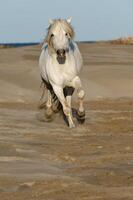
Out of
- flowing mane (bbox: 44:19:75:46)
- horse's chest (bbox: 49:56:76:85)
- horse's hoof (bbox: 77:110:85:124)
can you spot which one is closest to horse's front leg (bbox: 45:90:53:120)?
horse's hoof (bbox: 77:110:85:124)

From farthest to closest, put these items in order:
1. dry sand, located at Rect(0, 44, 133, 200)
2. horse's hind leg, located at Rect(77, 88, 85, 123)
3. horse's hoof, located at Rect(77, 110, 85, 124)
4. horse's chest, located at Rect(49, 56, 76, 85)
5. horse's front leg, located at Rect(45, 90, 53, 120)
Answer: horse's front leg, located at Rect(45, 90, 53, 120) → horse's hoof, located at Rect(77, 110, 85, 124) → horse's hind leg, located at Rect(77, 88, 85, 123) → horse's chest, located at Rect(49, 56, 76, 85) → dry sand, located at Rect(0, 44, 133, 200)

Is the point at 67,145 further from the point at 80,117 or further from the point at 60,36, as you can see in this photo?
the point at 80,117

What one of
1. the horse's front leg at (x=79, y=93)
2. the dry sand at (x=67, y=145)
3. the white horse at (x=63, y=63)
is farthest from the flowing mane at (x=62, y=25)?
the dry sand at (x=67, y=145)

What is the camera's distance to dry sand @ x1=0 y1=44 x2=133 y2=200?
7.68 meters

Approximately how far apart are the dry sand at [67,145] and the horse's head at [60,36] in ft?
4.81

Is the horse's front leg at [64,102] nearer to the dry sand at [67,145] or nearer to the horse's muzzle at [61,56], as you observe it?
the dry sand at [67,145]

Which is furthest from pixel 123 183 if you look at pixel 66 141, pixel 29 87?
pixel 29 87

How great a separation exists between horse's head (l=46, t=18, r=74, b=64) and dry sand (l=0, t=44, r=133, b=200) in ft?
4.81

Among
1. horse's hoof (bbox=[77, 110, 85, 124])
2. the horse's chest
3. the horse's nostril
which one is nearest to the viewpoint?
the horse's nostril

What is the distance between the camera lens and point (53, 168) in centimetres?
916

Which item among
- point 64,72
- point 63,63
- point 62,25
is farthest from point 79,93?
point 62,25

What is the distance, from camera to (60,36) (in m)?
13.9

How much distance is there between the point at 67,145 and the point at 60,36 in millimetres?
2907

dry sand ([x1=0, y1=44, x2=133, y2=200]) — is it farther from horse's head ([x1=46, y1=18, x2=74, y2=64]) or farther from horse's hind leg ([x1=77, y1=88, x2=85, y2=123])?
horse's head ([x1=46, y1=18, x2=74, y2=64])
